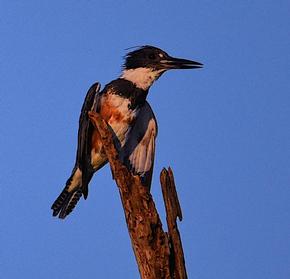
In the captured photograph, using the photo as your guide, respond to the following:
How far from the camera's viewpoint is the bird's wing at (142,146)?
8.27m

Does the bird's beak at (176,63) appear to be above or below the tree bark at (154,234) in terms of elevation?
above

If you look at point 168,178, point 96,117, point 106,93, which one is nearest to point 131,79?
point 106,93

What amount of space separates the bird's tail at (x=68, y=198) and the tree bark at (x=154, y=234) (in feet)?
9.01

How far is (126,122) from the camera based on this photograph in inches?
305

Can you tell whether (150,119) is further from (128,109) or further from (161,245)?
(161,245)

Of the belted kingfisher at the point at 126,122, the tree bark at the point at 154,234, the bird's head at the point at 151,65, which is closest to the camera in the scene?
the tree bark at the point at 154,234

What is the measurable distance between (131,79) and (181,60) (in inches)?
24.3

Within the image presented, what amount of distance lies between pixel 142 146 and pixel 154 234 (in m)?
3.06

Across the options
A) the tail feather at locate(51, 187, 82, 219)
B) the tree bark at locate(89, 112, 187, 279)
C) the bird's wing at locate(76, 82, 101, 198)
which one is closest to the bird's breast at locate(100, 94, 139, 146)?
the bird's wing at locate(76, 82, 101, 198)

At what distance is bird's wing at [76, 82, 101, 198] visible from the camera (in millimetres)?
7500

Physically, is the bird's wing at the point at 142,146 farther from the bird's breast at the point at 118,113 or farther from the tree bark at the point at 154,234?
the tree bark at the point at 154,234

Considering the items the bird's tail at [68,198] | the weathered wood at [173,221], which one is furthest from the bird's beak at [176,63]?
the weathered wood at [173,221]

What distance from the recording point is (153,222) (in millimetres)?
5441

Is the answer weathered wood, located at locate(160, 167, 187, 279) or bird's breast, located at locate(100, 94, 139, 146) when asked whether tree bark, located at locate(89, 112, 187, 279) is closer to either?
weathered wood, located at locate(160, 167, 187, 279)
